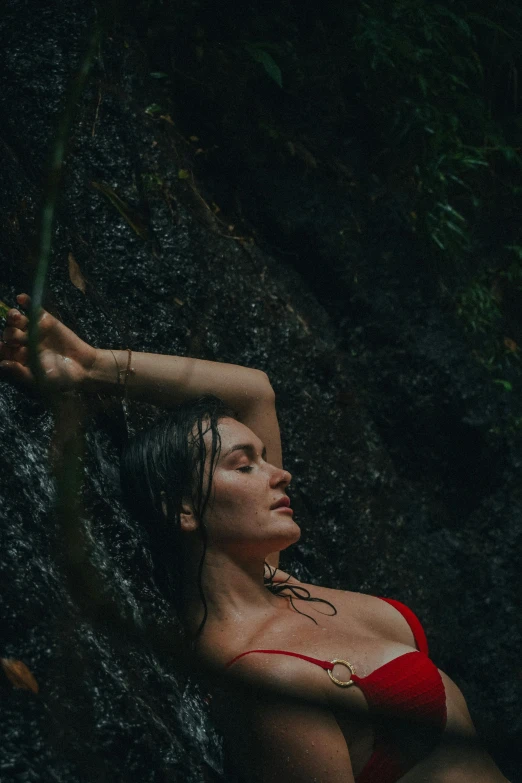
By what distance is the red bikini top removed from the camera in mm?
2422

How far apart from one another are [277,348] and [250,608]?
1453 millimetres

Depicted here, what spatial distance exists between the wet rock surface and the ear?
16 cm

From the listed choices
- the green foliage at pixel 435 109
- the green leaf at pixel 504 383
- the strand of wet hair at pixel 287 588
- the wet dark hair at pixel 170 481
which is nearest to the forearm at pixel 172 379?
the wet dark hair at pixel 170 481

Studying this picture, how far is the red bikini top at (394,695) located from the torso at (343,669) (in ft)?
0.07

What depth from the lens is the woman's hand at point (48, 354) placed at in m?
2.54

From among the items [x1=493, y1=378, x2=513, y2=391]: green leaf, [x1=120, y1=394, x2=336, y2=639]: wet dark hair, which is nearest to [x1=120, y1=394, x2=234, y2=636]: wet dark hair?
[x1=120, y1=394, x2=336, y2=639]: wet dark hair

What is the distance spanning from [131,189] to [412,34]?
209cm

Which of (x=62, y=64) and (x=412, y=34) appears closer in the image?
(x=62, y=64)

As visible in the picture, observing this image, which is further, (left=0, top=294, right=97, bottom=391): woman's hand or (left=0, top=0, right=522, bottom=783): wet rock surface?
(left=0, top=0, right=522, bottom=783): wet rock surface

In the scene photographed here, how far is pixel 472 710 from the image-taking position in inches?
149

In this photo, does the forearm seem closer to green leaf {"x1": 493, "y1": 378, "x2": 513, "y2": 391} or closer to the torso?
the torso

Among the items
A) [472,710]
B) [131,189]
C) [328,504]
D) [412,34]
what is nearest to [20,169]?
[131,189]

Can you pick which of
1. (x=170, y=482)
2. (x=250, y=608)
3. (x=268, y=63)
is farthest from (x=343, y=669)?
(x=268, y=63)

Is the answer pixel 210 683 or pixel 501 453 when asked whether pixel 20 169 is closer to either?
pixel 210 683
